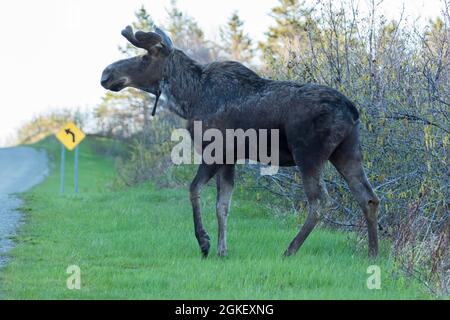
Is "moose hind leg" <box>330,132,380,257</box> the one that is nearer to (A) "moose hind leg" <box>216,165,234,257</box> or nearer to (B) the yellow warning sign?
(A) "moose hind leg" <box>216,165,234,257</box>

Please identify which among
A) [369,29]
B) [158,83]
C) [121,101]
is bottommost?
Result: [158,83]

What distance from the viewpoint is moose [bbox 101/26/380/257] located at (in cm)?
961

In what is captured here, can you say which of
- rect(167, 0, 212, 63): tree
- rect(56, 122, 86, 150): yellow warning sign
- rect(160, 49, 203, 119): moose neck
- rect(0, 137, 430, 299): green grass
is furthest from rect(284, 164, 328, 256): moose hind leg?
rect(167, 0, 212, 63): tree

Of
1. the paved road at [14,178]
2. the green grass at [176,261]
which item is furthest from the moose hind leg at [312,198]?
the paved road at [14,178]

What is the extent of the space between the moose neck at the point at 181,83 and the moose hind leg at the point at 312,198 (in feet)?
6.23

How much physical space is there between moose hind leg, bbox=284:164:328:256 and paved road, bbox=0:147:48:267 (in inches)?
145

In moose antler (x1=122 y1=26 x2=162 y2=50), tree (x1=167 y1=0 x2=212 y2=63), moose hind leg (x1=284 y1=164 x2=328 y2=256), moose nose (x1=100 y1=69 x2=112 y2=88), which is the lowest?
moose hind leg (x1=284 y1=164 x2=328 y2=256)

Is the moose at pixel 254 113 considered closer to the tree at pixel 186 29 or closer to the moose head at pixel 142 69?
the moose head at pixel 142 69

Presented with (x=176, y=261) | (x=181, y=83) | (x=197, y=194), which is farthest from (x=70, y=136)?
(x=176, y=261)

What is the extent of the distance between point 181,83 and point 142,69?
60cm
